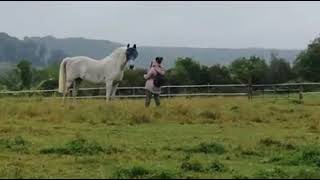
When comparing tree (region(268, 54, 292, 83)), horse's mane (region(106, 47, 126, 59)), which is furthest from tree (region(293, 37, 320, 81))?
horse's mane (region(106, 47, 126, 59))

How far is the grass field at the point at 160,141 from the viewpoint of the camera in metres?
8.93

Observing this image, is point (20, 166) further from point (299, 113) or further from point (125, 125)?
point (299, 113)

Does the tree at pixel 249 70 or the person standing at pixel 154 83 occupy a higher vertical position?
the tree at pixel 249 70

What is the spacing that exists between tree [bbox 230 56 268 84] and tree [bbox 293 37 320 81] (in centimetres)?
247

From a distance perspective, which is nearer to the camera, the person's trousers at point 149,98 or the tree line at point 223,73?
the person's trousers at point 149,98

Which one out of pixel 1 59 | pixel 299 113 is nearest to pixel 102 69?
pixel 299 113

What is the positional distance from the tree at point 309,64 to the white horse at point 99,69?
2642 cm

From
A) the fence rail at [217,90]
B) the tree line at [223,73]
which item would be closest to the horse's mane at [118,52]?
the fence rail at [217,90]

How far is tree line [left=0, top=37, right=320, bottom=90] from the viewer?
4616 centimetres

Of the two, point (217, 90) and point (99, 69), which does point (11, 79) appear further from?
point (99, 69)

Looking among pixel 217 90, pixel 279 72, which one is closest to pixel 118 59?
pixel 217 90

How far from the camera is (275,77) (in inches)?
2000

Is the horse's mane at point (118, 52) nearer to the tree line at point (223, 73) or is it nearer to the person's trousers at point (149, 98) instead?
the person's trousers at point (149, 98)

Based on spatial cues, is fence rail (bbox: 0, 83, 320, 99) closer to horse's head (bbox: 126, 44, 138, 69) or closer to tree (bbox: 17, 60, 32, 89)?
horse's head (bbox: 126, 44, 138, 69)
